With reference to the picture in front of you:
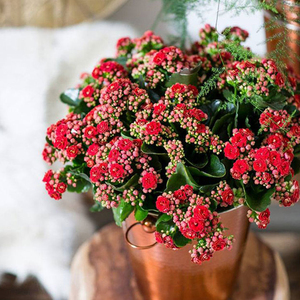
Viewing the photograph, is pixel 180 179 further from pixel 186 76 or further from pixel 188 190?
pixel 186 76

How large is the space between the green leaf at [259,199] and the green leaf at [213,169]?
36 mm

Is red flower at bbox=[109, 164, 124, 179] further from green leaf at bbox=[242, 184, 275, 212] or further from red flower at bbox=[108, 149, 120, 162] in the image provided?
green leaf at bbox=[242, 184, 275, 212]

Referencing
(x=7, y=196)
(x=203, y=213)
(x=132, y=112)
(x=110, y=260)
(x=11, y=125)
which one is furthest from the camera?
(x=11, y=125)

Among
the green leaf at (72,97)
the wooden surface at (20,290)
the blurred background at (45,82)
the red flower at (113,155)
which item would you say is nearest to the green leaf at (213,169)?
the red flower at (113,155)

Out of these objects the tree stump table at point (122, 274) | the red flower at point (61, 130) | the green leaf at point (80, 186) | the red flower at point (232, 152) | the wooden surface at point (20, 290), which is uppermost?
the red flower at point (232, 152)

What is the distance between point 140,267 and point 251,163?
11.2 inches

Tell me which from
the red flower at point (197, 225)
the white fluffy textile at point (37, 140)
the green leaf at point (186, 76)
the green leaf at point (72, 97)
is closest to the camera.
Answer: the red flower at point (197, 225)

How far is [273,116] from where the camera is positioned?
517 mm

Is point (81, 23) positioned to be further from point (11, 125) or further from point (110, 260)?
point (110, 260)

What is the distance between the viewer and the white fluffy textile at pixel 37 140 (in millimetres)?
974

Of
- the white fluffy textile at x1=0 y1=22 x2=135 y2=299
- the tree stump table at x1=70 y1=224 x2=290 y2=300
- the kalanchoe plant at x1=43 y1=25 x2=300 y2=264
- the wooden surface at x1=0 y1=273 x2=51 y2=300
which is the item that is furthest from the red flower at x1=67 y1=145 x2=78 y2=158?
the wooden surface at x1=0 y1=273 x2=51 y2=300

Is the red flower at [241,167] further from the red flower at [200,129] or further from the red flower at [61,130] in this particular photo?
the red flower at [61,130]

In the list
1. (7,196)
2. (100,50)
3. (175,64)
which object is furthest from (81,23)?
(175,64)

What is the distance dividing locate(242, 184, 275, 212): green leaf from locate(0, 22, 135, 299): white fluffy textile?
619mm
